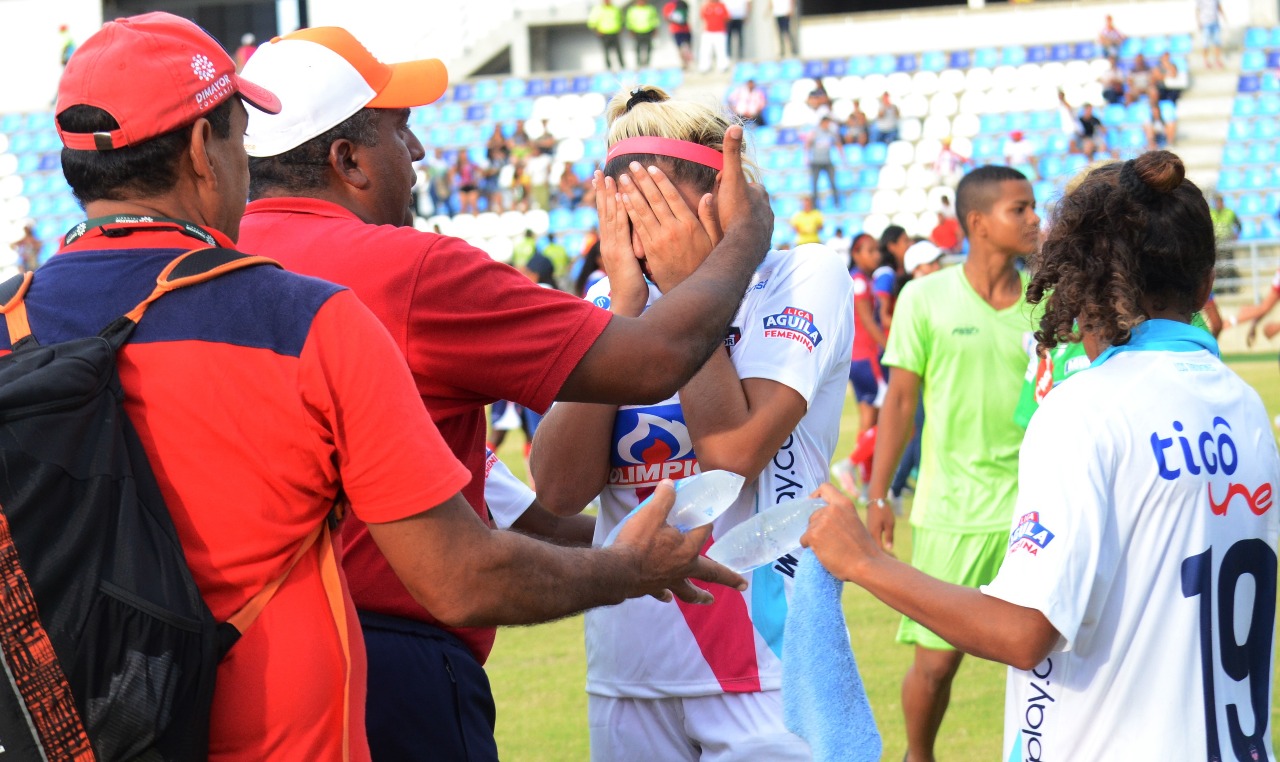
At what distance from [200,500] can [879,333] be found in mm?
11119

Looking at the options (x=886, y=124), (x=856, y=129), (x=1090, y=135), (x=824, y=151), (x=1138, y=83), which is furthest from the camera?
(x=856, y=129)

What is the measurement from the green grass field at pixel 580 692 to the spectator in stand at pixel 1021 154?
19.8 meters

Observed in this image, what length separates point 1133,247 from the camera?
8.13 feet

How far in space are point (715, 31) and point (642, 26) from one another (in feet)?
6.80

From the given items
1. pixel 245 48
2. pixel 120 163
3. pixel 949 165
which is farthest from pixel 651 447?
pixel 245 48

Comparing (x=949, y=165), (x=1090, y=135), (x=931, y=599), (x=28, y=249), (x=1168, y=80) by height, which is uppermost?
(x=931, y=599)

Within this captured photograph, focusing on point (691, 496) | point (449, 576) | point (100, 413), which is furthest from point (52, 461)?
point (691, 496)

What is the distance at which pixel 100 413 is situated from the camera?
5.77ft

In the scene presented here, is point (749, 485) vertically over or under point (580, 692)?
over

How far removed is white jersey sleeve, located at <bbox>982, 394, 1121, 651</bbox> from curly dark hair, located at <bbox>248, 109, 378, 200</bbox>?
53.6 inches

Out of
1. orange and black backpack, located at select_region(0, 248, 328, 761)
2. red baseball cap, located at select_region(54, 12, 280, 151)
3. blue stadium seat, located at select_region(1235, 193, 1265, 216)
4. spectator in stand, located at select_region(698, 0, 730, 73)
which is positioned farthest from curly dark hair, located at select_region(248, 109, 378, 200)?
→ spectator in stand, located at select_region(698, 0, 730, 73)

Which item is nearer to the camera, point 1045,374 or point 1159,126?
point 1045,374

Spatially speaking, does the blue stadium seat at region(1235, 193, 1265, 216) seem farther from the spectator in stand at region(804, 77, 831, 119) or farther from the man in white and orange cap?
the man in white and orange cap

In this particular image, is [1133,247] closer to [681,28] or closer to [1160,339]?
[1160,339]
